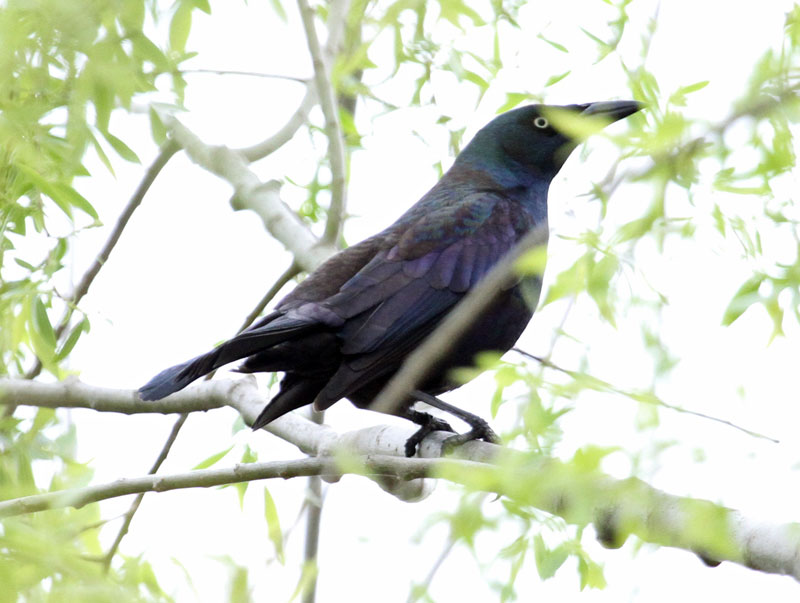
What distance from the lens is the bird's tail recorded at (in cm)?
353

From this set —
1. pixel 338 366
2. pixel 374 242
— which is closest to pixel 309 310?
pixel 338 366

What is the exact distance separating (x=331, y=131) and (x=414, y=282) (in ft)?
2.44

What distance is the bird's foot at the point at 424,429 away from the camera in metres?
3.61

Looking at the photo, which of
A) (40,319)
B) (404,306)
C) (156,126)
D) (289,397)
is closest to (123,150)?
(156,126)

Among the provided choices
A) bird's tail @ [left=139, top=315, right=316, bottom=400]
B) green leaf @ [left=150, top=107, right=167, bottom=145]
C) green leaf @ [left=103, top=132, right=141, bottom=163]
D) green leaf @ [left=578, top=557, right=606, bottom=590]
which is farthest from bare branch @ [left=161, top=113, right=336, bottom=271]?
green leaf @ [left=578, top=557, right=606, bottom=590]

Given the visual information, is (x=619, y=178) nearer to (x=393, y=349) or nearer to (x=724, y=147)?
(x=724, y=147)

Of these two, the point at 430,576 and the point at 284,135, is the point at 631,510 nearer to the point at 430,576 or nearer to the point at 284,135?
the point at 430,576

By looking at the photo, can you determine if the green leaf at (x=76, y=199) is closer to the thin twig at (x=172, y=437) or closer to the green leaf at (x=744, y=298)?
the thin twig at (x=172, y=437)

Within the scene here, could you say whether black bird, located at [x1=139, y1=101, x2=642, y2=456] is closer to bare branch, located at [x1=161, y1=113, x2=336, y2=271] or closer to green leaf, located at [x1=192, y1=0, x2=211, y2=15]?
bare branch, located at [x1=161, y1=113, x2=336, y2=271]

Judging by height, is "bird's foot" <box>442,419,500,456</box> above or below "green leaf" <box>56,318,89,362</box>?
below

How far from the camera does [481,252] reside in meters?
4.30

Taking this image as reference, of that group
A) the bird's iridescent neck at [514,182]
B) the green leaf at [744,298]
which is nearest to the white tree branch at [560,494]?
the green leaf at [744,298]

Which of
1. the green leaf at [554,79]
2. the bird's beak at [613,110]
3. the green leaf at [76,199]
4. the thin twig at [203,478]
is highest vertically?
the bird's beak at [613,110]

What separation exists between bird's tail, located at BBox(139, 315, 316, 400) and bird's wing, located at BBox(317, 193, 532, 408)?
0.93 feet
